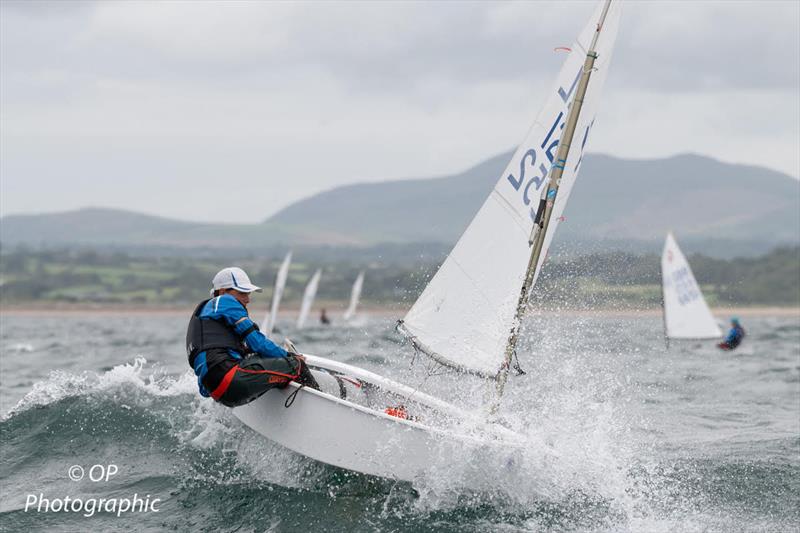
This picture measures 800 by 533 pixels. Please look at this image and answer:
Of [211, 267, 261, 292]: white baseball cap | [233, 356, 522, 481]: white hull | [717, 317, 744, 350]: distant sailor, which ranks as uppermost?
[211, 267, 261, 292]: white baseball cap

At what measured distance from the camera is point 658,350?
23.1m

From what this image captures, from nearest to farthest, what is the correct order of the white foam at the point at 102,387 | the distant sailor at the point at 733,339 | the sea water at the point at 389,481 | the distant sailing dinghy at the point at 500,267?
1. the sea water at the point at 389,481
2. the distant sailing dinghy at the point at 500,267
3. the white foam at the point at 102,387
4. the distant sailor at the point at 733,339

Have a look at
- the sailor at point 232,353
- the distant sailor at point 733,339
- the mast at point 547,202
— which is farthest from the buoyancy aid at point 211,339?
the distant sailor at point 733,339

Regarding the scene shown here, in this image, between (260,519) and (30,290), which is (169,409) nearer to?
(260,519)

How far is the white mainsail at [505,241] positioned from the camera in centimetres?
788

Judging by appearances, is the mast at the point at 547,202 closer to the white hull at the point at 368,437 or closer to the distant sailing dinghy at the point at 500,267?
the distant sailing dinghy at the point at 500,267

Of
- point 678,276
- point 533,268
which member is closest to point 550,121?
point 533,268

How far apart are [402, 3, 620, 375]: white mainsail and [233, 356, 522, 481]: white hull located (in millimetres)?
723

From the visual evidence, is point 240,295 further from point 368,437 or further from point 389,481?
point 389,481

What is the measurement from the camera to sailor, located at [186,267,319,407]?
7281mm

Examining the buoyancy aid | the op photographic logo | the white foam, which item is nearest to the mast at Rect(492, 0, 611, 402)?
the buoyancy aid

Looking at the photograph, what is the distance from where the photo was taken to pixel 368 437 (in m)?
7.34

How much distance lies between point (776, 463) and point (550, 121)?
3.89 m

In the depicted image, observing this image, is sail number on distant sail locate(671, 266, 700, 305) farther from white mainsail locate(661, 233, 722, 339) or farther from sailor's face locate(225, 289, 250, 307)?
sailor's face locate(225, 289, 250, 307)
